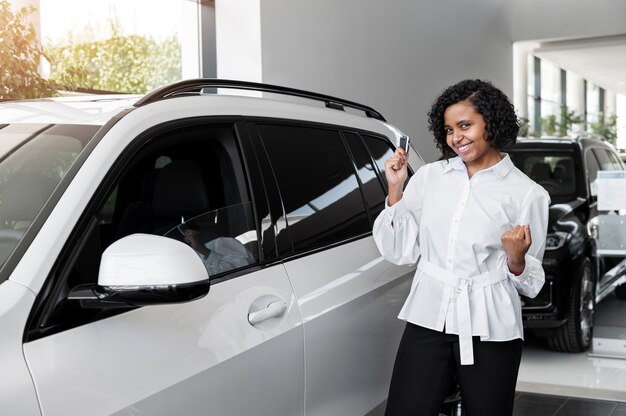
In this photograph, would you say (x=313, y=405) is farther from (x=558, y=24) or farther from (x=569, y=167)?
(x=558, y=24)

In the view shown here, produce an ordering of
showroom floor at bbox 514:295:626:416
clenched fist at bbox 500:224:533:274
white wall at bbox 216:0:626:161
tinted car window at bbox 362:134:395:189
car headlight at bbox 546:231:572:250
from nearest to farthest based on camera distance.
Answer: clenched fist at bbox 500:224:533:274 < tinted car window at bbox 362:134:395:189 < showroom floor at bbox 514:295:626:416 < car headlight at bbox 546:231:572:250 < white wall at bbox 216:0:626:161

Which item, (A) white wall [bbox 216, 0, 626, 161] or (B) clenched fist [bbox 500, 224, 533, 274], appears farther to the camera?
(A) white wall [bbox 216, 0, 626, 161]

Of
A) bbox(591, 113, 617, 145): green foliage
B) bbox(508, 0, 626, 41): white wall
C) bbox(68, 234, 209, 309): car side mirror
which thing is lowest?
bbox(68, 234, 209, 309): car side mirror

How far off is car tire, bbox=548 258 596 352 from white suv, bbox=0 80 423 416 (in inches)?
124

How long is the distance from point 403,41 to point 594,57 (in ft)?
11.9

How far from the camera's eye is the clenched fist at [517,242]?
2297mm

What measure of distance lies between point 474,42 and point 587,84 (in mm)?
1905

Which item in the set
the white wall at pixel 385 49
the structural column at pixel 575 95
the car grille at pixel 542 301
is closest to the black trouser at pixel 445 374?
the car grille at pixel 542 301

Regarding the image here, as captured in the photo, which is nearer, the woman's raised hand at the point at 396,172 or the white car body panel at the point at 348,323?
the white car body panel at the point at 348,323

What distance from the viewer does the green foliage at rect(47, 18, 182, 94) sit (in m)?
6.45

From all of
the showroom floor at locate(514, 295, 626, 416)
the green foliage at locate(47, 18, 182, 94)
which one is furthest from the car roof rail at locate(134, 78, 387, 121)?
the green foliage at locate(47, 18, 182, 94)

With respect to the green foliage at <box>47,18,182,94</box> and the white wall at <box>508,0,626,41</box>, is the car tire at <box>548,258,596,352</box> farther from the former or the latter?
the white wall at <box>508,0,626,41</box>

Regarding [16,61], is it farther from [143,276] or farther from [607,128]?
[607,128]

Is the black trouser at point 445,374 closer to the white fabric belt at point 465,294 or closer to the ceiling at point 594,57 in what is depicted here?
the white fabric belt at point 465,294
